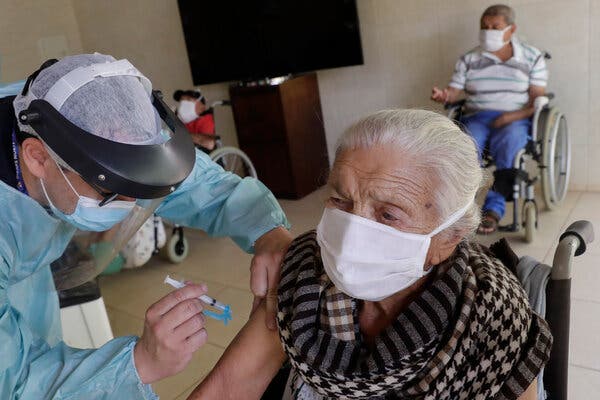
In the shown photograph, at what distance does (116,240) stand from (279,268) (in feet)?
2.09

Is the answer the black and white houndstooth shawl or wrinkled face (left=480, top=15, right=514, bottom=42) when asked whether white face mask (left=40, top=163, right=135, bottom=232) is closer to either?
the black and white houndstooth shawl

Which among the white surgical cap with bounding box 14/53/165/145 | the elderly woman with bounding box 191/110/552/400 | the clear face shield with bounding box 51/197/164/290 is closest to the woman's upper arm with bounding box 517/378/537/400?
the elderly woman with bounding box 191/110/552/400

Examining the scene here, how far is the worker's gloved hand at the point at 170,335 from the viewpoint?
877 millimetres

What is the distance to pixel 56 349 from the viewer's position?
97cm

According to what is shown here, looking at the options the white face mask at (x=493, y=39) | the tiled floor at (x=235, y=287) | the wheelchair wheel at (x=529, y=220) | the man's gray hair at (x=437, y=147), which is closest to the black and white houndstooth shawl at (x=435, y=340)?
the man's gray hair at (x=437, y=147)

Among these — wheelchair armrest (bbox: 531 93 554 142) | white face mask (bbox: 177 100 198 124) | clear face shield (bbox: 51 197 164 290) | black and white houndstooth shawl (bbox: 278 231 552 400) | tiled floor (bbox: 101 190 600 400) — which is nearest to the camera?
black and white houndstooth shawl (bbox: 278 231 552 400)

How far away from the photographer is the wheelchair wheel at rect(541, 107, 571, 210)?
2.80 meters

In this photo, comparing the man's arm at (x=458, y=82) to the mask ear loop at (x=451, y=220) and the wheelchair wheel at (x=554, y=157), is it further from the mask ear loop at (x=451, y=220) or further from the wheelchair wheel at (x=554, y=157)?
the mask ear loop at (x=451, y=220)

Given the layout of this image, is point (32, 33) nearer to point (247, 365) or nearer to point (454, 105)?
point (454, 105)

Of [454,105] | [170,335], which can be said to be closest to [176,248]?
[454,105]

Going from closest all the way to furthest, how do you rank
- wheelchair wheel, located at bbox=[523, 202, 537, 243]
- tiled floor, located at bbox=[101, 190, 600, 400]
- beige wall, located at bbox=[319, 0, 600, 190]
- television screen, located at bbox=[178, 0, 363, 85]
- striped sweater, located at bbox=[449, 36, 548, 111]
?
tiled floor, located at bbox=[101, 190, 600, 400] < wheelchair wheel, located at bbox=[523, 202, 537, 243] < striped sweater, located at bbox=[449, 36, 548, 111] < beige wall, located at bbox=[319, 0, 600, 190] < television screen, located at bbox=[178, 0, 363, 85]

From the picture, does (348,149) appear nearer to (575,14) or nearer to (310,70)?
(575,14)

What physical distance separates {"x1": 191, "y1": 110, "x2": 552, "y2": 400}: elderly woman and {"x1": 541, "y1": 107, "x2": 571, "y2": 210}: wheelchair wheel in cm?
207

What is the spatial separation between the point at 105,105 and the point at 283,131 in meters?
3.09
